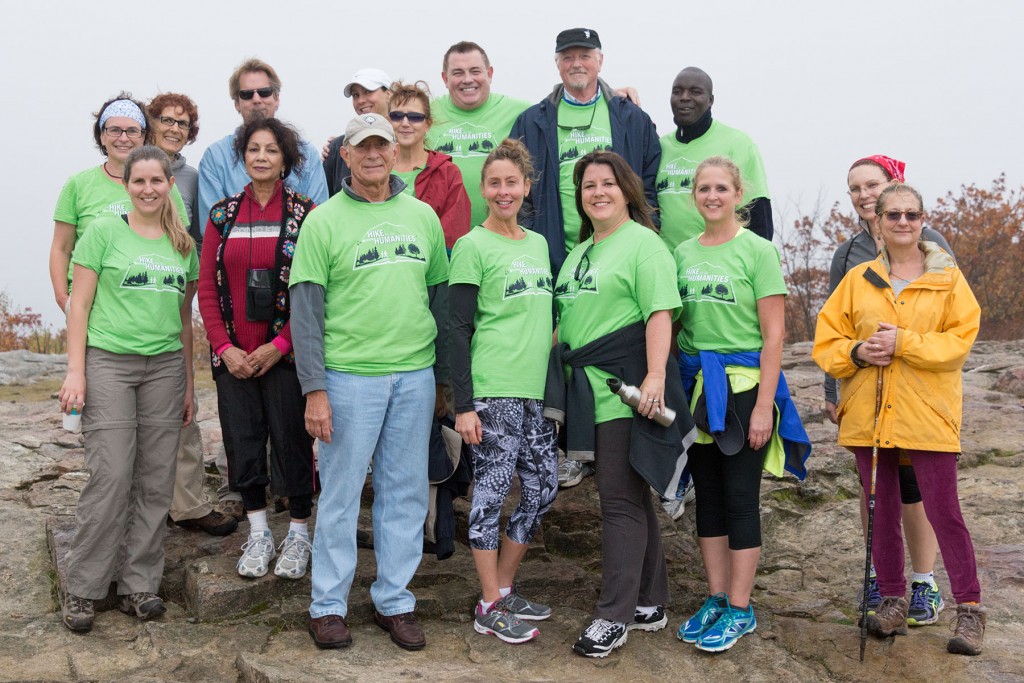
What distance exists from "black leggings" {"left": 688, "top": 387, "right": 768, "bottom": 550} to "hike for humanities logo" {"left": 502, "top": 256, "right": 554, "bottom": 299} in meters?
1.06

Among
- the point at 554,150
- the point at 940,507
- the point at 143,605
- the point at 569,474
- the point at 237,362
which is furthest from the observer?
the point at 569,474

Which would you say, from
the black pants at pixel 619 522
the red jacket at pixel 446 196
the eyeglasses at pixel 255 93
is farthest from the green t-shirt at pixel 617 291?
the eyeglasses at pixel 255 93

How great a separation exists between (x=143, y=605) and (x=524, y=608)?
191 cm

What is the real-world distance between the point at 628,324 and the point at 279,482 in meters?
1.93

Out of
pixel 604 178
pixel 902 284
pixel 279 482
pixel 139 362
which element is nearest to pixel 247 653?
pixel 279 482

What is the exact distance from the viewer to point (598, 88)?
222 inches

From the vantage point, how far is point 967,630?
13.7 ft

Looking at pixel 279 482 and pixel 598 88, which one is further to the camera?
pixel 598 88

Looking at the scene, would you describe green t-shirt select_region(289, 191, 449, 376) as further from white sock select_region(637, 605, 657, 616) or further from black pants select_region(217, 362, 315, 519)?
white sock select_region(637, 605, 657, 616)

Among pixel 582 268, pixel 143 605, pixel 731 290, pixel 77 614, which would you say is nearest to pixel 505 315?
pixel 582 268

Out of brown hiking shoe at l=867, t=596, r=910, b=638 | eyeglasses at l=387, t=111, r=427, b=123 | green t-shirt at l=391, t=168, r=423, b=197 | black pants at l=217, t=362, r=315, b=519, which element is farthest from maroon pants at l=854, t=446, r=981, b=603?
eyeglasses at l=387, t=111, r=427, b=123

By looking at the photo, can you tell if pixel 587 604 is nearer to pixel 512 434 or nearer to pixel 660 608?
pixel 660 608

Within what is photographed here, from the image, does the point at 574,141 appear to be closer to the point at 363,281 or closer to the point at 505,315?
the point at 505,315

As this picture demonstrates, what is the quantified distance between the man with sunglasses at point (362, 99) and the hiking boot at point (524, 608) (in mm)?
→ 2683
